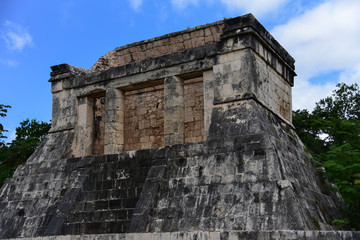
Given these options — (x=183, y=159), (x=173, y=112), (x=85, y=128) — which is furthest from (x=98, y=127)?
(x=183, y=159)

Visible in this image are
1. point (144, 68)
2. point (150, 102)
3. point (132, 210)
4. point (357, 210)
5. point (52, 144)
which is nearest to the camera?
point (132, 210)

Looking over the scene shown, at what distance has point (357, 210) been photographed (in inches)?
392

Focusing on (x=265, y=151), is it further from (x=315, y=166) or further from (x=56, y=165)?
(x=56, y=165)

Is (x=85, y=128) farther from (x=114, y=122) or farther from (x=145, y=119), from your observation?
(x=145, y=119)

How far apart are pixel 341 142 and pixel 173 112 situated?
16.8 ft

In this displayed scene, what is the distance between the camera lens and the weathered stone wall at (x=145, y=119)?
1277 centimetres

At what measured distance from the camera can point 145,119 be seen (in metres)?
13.0

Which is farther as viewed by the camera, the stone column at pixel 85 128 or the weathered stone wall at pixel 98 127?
the weathered stone wall at pixel 98 127

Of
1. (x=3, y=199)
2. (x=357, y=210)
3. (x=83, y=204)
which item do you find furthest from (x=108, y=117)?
(x=357, y=210)

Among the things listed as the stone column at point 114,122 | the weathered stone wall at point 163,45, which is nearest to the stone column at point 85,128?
the stone column at point 114,122

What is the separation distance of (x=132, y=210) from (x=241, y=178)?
7.21 ft

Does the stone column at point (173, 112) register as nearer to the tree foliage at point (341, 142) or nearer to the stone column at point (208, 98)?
the stone column at point (208, 98)

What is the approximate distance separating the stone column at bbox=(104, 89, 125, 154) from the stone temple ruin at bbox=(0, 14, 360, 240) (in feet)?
0.08

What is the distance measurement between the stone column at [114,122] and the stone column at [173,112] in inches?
50.4
